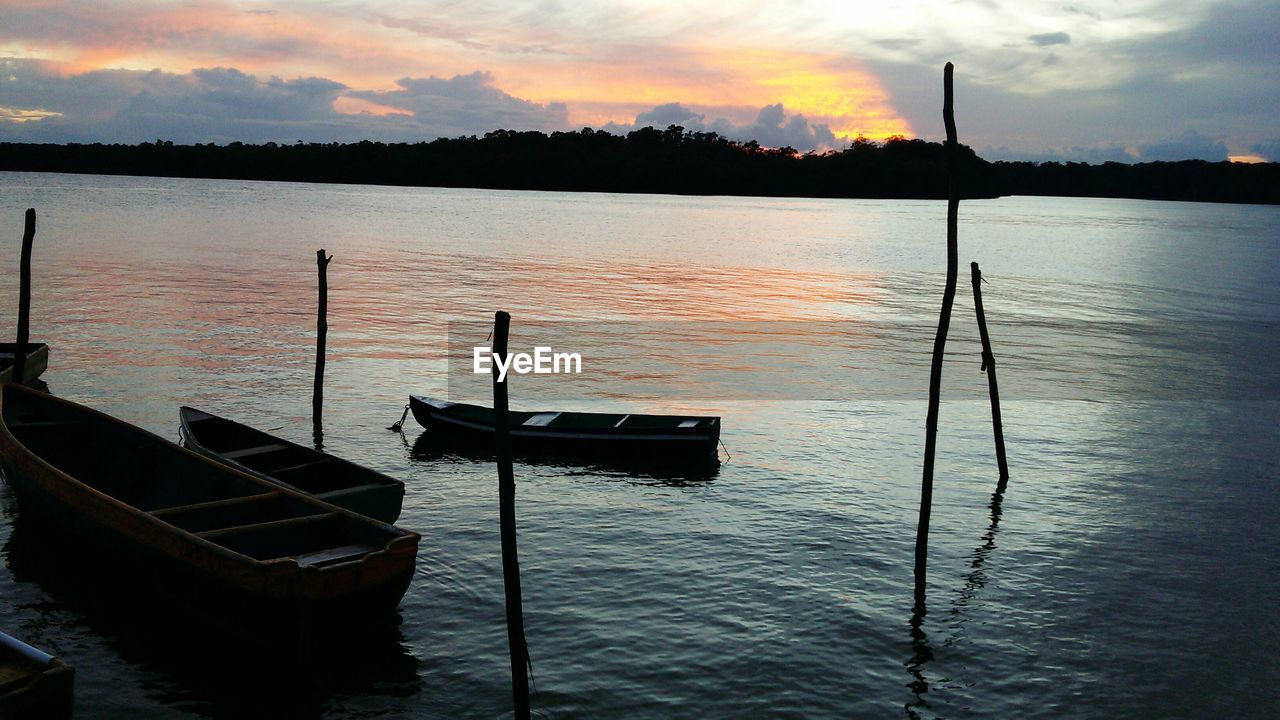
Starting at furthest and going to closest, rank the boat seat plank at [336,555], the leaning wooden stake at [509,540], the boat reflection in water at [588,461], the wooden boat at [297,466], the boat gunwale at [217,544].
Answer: the boat reflection in water at [588,461] < the wooden boat at [297,466] < the boat seat plank at [336,555] < the boat gunwale at [217,544] < the leaning wooden stake at [509,540]

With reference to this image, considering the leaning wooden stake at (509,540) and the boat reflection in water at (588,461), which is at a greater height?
the leaning wooden stake at (509,540)

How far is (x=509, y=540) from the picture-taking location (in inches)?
400

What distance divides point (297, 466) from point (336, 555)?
15.2 ft

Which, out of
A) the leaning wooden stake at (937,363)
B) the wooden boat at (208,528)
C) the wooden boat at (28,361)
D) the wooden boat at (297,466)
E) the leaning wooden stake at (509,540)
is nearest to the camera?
the leaning wooden stake at (509,540)

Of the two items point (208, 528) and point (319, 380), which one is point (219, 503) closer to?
point (208, 528)

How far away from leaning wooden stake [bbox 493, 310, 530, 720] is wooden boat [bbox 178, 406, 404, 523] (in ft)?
16.1

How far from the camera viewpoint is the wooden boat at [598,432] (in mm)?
20688

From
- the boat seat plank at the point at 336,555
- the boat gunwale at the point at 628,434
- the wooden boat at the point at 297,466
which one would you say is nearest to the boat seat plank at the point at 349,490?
the wooden boat at the point at 297,466

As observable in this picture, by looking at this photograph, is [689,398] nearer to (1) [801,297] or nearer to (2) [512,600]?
(2) [512,600]

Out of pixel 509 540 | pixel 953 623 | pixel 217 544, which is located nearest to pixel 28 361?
pixel 217 544

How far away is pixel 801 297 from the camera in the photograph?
57.8 meters

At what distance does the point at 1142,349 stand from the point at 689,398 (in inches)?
895

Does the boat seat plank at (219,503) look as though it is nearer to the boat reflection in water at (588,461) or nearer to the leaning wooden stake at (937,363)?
the boat reflection in water at (588,461)

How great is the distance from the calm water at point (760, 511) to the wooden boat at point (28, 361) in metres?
1.35
